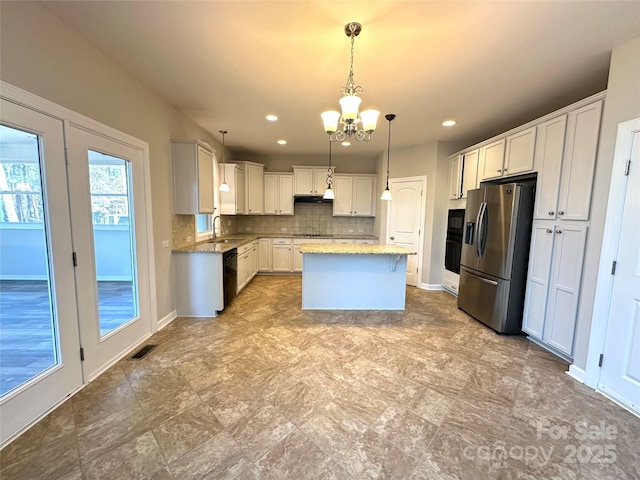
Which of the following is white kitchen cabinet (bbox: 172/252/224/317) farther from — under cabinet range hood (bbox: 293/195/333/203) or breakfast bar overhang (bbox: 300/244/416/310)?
under cabinet range hood (bbox: 293/195/333/203)

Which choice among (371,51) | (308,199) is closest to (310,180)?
(308,199)

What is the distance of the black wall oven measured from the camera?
13.9 ft

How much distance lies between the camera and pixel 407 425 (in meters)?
1.75

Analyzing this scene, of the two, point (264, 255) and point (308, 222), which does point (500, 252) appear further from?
point (264, 255)

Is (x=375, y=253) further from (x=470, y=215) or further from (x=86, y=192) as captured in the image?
(x=86, y=192)

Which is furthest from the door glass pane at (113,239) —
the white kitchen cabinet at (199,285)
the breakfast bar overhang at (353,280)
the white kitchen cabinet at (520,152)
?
the white kitchen cabinet at (520,152)

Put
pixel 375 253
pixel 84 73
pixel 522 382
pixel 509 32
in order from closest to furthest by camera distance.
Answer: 1. pixel 509 32
2. pixel 84 73
3. pixel 522 382
4. pixel 375 253

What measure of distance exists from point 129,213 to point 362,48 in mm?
2658

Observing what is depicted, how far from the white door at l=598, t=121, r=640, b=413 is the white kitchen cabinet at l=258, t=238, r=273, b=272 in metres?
5.12

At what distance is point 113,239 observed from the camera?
2.46 meters

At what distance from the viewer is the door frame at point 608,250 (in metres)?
1.96

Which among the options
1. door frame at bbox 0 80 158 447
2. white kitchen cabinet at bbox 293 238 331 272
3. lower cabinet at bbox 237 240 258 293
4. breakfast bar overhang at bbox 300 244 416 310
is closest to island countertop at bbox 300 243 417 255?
breakfast bar overhang at bbox 300 244 416 310

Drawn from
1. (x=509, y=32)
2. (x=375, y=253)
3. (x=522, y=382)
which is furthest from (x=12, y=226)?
(x=522, y=382)

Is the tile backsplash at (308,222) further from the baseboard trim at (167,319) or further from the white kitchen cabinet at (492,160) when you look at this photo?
the baseboard trim at (167,319)
